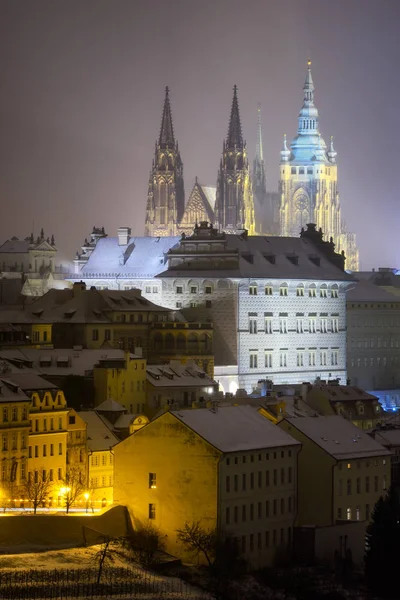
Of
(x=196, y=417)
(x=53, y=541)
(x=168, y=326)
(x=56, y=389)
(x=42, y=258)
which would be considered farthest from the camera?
(x=42, y=258)

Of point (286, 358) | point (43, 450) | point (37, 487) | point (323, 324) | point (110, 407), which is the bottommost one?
point (37, 487)

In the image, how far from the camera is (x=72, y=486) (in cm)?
8044

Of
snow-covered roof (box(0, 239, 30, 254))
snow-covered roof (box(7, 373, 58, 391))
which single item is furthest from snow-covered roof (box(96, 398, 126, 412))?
snow-covered roof (box(0, 239, 30, 254))

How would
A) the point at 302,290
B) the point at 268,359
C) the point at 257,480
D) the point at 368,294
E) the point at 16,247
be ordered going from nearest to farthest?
the point at 257,480 < the point at 268,359 < the point at 302,290 < the point at 368,294 < the point at 16,247

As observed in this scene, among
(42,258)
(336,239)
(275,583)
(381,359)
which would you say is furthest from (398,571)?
(336,239)

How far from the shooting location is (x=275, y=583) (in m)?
74.8

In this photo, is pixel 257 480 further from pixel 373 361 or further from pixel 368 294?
pixel 368 294

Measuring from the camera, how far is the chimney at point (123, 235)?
136m

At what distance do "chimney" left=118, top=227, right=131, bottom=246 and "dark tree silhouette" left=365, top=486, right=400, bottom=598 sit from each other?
58407mm

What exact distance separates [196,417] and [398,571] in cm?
822

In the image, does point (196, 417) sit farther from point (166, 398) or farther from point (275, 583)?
point (166, 398)

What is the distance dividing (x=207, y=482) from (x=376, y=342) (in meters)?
75.2

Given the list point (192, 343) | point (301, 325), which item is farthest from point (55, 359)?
point (301, 325)

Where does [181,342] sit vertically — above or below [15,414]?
above
